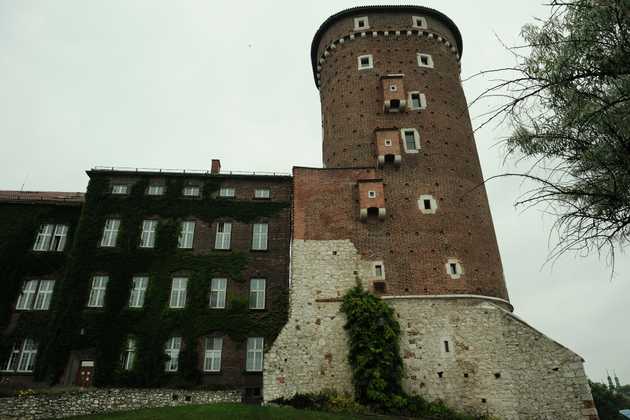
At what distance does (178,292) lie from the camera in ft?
79.8

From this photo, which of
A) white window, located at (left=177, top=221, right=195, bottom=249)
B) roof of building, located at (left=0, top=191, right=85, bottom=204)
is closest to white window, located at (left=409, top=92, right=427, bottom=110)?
white window, located at (left=177, top=221, right=195, bottom=249)

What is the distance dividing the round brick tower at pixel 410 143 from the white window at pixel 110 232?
44.6ft

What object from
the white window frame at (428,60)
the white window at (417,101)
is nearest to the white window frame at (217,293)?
the white window at (417,101)

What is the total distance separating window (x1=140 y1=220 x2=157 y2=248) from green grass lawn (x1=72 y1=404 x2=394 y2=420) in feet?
32.3

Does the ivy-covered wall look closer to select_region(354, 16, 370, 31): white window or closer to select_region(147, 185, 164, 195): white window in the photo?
select_region(147, 185, 164, 195): white window

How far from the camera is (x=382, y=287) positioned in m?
21.8

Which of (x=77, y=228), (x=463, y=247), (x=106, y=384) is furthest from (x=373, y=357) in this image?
(x=77, y=228)

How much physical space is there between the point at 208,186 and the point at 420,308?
1523 cm

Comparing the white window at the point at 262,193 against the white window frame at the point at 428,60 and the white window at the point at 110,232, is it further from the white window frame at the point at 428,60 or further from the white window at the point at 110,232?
the white window frame at the point at 428,60

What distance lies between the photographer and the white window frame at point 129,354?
22267mm

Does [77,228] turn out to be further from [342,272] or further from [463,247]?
[463,247]

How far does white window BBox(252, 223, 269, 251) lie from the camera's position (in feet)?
85.0

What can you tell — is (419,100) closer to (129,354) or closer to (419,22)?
(419,22)

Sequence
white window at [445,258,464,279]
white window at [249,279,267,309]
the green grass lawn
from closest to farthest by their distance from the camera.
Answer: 1. the green grass lawn
2. white window at [445,258,464,279]
3. white window at [249,279,267,309]
